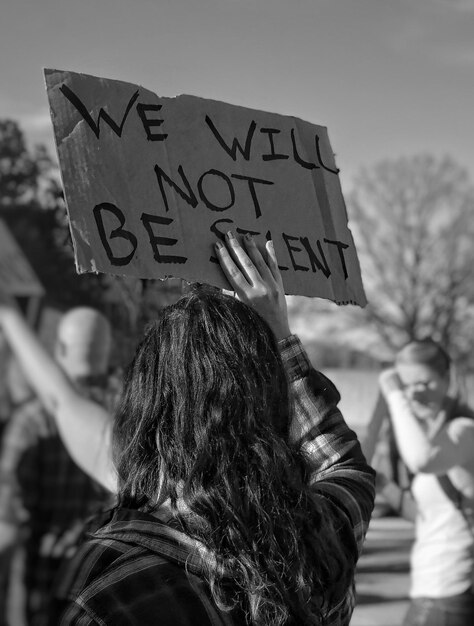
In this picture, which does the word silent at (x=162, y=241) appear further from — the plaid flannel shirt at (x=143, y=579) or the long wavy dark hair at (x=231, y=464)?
the plaid flannel shirt at (x=143, y=579)

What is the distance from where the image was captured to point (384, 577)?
782cm

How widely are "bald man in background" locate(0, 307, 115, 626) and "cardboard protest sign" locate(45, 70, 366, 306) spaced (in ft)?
7.43

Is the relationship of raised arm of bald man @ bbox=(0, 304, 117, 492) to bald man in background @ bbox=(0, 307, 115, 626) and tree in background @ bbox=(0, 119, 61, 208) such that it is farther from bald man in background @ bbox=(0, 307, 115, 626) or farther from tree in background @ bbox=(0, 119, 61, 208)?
tree in background @ bbox=(0, 119, 61, 208)

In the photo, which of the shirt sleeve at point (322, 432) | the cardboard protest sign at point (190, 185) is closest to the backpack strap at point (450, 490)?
the cardboard protest sign at point (190, 185)

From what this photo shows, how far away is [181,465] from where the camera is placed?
4.36 feet

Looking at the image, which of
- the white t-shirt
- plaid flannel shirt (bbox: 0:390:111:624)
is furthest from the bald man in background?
the white t-shirt

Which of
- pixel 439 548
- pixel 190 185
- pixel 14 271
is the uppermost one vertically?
pixel 14 271

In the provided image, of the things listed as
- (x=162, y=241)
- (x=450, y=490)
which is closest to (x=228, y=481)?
(x=162, y=241)

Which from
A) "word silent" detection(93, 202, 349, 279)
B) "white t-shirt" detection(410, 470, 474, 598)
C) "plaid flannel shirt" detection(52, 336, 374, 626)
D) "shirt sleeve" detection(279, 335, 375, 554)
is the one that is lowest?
"white t-shirt" detection(410, 470, 474, 598)

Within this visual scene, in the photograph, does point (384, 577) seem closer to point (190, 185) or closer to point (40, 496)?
point (40, 496)

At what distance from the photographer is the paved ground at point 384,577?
662cm

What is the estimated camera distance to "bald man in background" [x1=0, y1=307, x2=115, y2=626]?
4.14 metres

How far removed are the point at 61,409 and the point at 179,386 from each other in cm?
201

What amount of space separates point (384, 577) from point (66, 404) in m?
5.26
